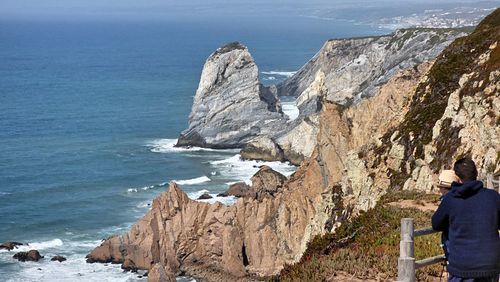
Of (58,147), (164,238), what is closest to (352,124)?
(164,238)

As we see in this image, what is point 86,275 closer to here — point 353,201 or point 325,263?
point 353,201

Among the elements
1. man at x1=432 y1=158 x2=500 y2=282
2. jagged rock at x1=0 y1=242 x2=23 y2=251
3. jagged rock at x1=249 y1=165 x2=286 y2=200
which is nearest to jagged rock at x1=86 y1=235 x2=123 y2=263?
jagged rock at x1=0 y1=242 x2=23 y2=251

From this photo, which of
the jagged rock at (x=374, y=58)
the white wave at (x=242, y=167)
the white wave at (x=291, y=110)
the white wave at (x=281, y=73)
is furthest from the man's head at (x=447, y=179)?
the white wave at (x=281, y=73)

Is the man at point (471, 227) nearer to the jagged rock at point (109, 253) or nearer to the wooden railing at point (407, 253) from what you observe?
the wooden railing at point (407, 253)

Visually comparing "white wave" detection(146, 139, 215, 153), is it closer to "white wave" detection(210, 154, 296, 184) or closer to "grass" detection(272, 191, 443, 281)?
"white wave" detection(210, 154, 296, 184)

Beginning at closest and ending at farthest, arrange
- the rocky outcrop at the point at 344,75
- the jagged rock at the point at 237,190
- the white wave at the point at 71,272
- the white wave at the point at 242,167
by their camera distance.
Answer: the white wave at the point at 71,272 → the jagged rock at the point at 237,190 → the white wave at the point at 242,167 → the rocky outcrop at the point at 344,75
